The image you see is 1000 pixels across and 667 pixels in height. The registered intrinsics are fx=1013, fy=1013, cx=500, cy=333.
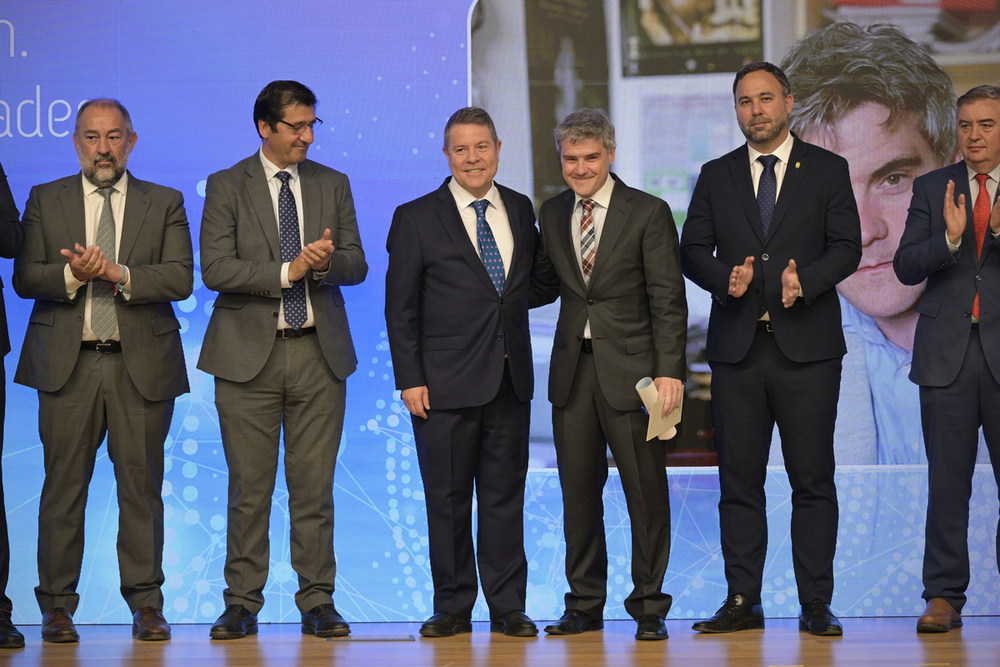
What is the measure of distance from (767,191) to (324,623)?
2.18 m

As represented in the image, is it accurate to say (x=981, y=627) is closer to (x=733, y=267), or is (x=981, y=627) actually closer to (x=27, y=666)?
(x=733, y=267)

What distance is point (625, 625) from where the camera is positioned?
3910mm

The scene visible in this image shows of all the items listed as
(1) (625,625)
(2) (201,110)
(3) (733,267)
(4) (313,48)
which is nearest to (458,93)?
(4) (313,48)

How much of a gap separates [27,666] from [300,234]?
A: 64.9 inches

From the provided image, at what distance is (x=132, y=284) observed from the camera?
3.52m

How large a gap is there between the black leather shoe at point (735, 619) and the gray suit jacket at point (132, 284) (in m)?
2.06

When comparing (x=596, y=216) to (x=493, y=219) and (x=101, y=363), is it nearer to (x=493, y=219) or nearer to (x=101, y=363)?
(x=493, y=219)

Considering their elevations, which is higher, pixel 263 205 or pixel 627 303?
pixel 263 205

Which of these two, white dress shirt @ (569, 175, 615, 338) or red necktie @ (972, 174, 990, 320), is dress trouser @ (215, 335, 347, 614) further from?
red necktie @ (972, 174, 990, 320)

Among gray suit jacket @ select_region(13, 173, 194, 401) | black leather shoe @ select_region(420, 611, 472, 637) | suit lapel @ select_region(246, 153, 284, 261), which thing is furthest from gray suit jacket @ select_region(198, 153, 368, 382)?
black leather shoe @ select_region(420, 611, 472, 637)

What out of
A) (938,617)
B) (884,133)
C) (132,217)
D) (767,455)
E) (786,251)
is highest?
(884,133)

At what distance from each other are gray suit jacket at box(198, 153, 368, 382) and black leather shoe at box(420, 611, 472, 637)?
2.97 feet

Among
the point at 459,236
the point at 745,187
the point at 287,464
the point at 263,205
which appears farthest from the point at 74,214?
the point at 745,187

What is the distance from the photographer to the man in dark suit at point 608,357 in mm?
3465
